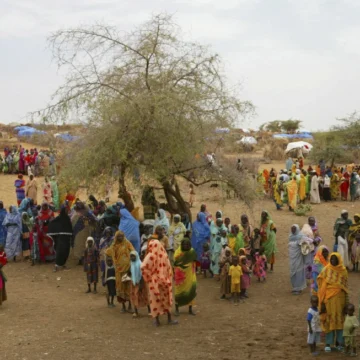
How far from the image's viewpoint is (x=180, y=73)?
13.8 meters

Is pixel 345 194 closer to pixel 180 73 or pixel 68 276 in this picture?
pixel 180 73

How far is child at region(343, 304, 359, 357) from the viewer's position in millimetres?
7375

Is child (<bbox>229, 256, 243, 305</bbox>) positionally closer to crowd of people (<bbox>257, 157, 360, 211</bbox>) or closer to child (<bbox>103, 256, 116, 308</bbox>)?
child (<bbox>103, 256, 116, 308</bbox>)

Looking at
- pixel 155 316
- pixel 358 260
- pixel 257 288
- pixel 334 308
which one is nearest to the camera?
pixel 334 308

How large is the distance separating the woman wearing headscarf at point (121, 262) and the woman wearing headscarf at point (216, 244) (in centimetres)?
258

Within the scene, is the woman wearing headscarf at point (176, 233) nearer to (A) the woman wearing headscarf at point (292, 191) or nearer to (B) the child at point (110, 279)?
(B) the child at point (110, 279)

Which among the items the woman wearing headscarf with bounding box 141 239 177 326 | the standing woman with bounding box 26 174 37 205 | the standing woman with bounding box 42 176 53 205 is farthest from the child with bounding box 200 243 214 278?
the standing woman with bounding box 26 174 37 205

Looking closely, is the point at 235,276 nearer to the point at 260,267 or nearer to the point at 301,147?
the point at 260,267

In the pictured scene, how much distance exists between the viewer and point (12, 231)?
44.4 feet

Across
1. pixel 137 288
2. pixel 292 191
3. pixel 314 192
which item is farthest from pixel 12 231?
pixel 314 192

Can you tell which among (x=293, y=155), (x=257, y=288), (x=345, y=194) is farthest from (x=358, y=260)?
(x=293, y=155)

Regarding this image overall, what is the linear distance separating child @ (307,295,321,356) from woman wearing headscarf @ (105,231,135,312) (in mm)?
3160

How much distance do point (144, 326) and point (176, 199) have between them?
647 centimetres

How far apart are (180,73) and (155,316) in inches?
260
